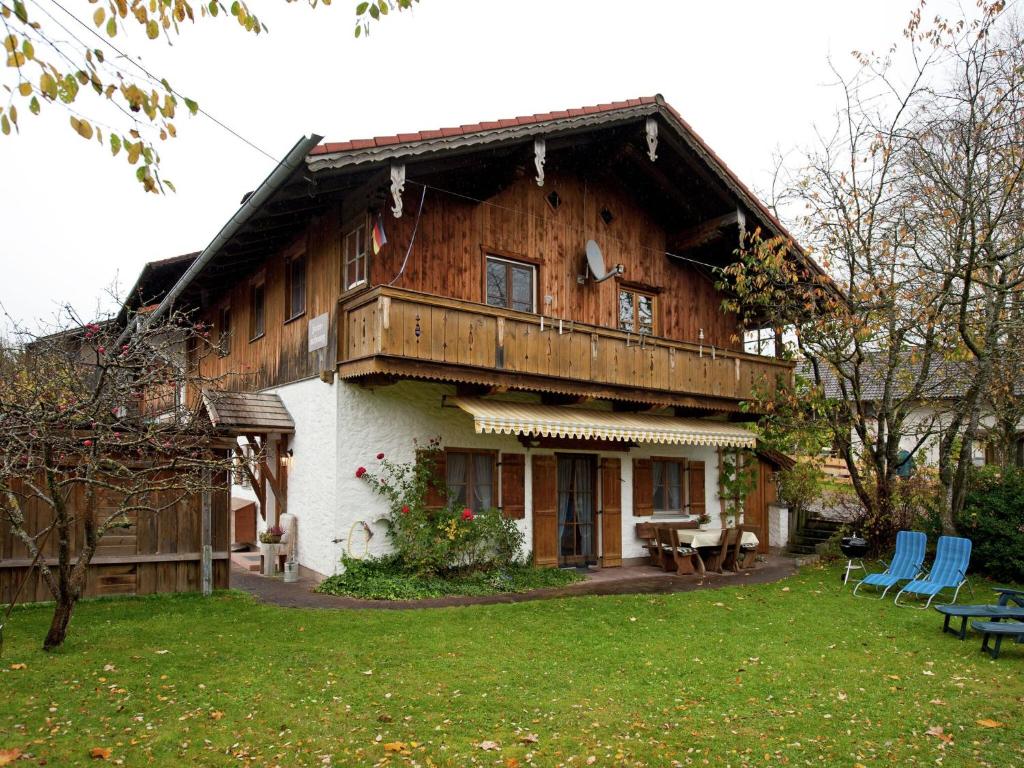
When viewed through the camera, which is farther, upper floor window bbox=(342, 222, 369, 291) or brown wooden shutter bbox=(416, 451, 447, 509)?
brown wooden shutter bbox=(416, 451, 447, 509)

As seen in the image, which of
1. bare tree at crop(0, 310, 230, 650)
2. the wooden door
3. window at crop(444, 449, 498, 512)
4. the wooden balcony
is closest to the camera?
bare tree at crop(0, 310, 230, 650)

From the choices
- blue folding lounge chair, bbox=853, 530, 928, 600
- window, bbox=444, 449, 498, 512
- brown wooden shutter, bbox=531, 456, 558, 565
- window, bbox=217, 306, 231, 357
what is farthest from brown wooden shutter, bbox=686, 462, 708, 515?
window, bbox=217, 306, 231, 357

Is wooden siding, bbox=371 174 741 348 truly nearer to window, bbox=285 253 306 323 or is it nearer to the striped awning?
the striped awning

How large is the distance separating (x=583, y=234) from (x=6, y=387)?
1014cm

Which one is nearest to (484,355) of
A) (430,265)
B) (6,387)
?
(430,265)

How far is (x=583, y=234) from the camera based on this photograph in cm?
1468

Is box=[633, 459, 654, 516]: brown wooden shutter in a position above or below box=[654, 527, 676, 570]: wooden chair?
above

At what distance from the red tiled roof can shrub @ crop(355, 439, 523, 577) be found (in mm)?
4730

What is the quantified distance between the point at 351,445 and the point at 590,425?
157 inches

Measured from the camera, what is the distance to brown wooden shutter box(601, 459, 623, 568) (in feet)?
46.8

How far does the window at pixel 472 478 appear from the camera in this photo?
12453 millimetres

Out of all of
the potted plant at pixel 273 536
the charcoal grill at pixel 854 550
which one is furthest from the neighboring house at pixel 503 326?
the charcoal grill at pixel 854 550

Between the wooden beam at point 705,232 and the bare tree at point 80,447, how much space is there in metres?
10.7

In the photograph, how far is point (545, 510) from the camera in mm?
13414
